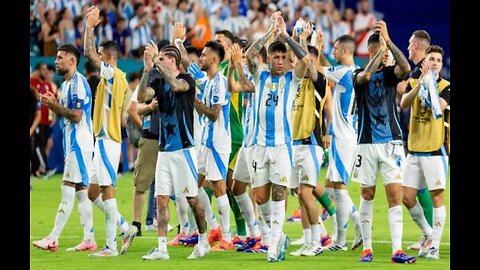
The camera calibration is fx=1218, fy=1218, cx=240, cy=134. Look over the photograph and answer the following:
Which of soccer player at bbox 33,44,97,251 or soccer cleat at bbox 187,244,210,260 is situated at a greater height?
soccer player at bbox 33,44,97,251

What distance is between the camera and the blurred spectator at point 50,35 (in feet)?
91.4

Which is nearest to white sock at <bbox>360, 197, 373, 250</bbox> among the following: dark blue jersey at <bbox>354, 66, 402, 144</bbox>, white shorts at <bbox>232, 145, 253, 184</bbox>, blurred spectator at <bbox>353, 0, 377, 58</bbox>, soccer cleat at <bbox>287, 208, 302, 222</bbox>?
dark blue jersey at <bbox>354, 66, 402, 144</bbox>

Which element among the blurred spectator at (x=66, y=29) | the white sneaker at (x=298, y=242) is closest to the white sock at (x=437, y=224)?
the white sneaker at (x=298, y=242)

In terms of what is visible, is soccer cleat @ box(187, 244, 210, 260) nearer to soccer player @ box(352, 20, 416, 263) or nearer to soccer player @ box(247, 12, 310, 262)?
soccer player @ box(247, 12, 310, 262)

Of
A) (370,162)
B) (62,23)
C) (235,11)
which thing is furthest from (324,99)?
(235,11)

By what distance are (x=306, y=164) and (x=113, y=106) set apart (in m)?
2.53

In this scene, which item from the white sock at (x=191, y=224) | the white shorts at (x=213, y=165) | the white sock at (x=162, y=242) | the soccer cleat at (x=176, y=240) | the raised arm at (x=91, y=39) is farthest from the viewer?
the white sock at (x=191, y=224)

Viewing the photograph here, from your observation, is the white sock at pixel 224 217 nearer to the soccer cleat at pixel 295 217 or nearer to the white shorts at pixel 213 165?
the white shorts at pixel 213 165

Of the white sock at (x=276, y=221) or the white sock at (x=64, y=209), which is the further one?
the white sock at (x=64, y=209)

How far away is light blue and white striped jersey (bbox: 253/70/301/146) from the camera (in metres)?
13.8

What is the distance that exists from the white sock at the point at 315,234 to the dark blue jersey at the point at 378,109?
3.74 feet

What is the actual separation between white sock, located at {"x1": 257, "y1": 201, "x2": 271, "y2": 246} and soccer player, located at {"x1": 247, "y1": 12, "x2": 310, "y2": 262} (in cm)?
11

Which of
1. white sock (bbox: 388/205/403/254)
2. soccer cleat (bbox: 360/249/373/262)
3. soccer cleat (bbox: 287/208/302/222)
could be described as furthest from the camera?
soccer cleat (bbox: 287/208/302/222)

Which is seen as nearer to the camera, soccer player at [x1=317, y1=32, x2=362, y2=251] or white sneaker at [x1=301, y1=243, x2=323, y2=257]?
white sneaker at [x1=301, y1=243, x2=323, y2=257]
